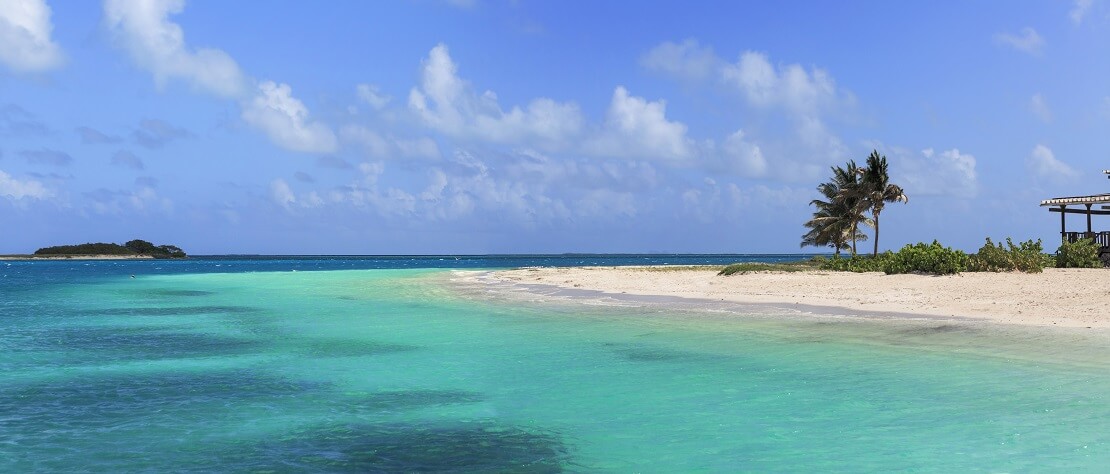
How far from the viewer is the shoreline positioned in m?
19.9

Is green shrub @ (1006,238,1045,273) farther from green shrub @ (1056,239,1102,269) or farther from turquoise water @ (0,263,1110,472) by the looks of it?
turquoise water @ (0,263,1110,472)

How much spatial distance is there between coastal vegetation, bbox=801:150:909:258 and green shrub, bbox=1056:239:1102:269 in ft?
38.4

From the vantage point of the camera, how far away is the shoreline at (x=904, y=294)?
65.4 feet

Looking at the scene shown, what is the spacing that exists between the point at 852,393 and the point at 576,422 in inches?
170

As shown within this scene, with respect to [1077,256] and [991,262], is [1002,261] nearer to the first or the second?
[991,262]

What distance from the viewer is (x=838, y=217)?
183 ft

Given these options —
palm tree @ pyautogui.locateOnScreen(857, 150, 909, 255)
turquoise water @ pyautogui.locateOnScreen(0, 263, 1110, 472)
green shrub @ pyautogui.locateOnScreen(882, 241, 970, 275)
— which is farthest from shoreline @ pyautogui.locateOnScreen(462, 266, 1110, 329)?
palm tree @ pyautogui.locateOnScreen(857, 150, 909, 255)

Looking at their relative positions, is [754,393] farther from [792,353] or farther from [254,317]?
[254,317]

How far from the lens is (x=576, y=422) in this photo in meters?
9.30

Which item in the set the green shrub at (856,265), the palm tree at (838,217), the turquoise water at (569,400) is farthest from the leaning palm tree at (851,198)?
the turquoise water at (569,400)

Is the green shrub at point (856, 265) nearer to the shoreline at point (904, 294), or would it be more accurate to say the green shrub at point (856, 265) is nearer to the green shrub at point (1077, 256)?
the shoreline at point (904, 294)

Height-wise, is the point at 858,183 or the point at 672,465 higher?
the point at 858,183

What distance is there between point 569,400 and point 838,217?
1977 inches

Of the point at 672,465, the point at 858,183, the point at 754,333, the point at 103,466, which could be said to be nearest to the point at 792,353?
the point at 754,333
